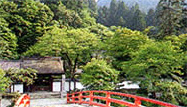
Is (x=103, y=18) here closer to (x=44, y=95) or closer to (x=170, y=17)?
(x=170, y=17)

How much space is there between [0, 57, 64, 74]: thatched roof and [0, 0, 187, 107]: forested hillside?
2.51 feet

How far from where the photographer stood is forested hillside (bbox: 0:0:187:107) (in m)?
10.7

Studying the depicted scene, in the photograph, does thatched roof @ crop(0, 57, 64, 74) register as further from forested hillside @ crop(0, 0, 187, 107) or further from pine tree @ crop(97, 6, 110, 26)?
pine tree @ crop(97, 6, 110, 26)

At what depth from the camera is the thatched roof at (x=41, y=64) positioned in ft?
43.2

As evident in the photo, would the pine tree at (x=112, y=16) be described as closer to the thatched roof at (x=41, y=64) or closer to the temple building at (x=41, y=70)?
the thatched roof at (x=41, y=64)

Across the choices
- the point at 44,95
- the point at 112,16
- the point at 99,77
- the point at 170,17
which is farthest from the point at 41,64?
the point at 112,16

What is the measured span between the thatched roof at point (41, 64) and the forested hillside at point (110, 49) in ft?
2.51

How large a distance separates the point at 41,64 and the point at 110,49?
236 inches

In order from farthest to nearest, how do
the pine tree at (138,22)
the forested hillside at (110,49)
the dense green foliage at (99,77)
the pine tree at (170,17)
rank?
1. the pine tree at (138,22)
2. the pine tree at (170,17)
3. the forested hillside at (110,49)
4. the dense green foliage at (99,77)

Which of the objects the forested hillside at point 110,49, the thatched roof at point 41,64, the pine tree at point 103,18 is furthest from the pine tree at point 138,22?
the thatched roof at point 41,64

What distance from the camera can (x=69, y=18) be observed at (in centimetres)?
2370

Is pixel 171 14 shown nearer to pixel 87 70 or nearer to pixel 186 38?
pixel 186 38

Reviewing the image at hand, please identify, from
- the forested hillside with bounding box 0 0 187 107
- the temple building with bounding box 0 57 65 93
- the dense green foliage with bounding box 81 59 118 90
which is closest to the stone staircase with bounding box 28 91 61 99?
the temple building with bounding box 0 57 65 93

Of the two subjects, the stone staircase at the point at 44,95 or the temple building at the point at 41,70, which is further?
the temple building at the point at 41,70
